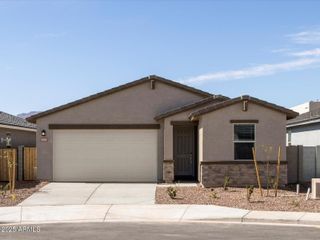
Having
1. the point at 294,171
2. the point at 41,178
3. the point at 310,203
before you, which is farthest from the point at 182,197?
the point at 41,178

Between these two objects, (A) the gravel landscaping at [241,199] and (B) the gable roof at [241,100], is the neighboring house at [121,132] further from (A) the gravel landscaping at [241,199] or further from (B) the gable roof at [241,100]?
(A) the gravel landscaping at [241,199]

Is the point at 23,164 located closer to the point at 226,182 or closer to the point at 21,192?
the point at 21,192

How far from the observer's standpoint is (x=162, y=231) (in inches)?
504

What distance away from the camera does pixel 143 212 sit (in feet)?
52.8

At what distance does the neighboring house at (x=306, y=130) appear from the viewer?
29.3 metres

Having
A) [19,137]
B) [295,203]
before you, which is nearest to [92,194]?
[295,203]

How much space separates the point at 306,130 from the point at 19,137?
649 inches

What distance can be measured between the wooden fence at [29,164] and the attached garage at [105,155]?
4.12 feet

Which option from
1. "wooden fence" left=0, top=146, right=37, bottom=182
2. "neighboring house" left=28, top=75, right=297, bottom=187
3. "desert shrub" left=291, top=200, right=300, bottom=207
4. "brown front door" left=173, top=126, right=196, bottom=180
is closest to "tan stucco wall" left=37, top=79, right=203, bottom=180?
"neighboring house" left=28, top=75, right=297, bottom=187

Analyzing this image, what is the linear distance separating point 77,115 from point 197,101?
227 inches

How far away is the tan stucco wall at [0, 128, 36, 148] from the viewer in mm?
28141

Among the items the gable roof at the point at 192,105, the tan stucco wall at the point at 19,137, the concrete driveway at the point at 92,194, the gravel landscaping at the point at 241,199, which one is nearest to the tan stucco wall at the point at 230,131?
the gravel landscaping at the point at 241,199

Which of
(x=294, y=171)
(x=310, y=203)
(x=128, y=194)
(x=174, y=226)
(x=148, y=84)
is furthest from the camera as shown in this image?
(x=148, y=84)

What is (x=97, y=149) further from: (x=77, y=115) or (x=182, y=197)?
(x=182, y=197)
